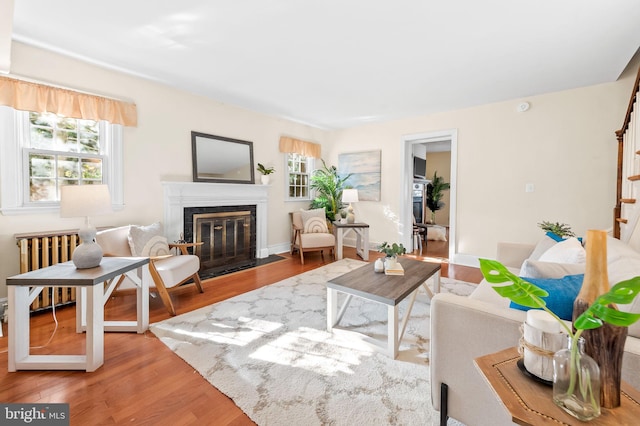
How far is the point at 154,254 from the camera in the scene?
2.93 metres

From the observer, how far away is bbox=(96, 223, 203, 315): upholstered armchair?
2.56 metres

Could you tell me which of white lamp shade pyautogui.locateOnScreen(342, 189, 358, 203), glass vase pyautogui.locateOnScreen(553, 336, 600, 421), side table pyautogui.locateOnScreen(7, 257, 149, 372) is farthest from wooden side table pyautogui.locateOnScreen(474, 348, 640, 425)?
white lamp shade pyautogui.locateOnScreen(342, 189, 358, 203)

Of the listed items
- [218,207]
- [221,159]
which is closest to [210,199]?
[218,207]

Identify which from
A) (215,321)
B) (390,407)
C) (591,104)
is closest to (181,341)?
(215,321)

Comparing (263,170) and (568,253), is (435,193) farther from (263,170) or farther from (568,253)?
(568,253)

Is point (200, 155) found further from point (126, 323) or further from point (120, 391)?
point (120, 391)

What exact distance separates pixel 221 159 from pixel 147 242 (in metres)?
1.72

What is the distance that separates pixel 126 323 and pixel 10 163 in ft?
6.02

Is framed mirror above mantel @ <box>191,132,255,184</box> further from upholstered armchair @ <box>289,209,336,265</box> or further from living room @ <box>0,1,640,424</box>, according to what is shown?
upholstered armchair @ <box>289,209,336,265</box>

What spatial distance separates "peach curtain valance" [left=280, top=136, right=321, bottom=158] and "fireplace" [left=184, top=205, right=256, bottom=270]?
1302 millimetres

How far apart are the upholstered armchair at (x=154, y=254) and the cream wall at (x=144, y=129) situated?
1.54ft

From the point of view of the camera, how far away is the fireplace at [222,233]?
12.7 ft

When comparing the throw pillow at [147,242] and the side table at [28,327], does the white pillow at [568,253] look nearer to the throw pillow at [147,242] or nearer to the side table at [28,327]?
the side table at [28,327]

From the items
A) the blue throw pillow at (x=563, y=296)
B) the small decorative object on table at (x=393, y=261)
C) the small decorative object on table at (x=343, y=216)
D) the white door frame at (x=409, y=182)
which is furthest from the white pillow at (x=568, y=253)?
the small decorative object on table at (x=343, y=216)
